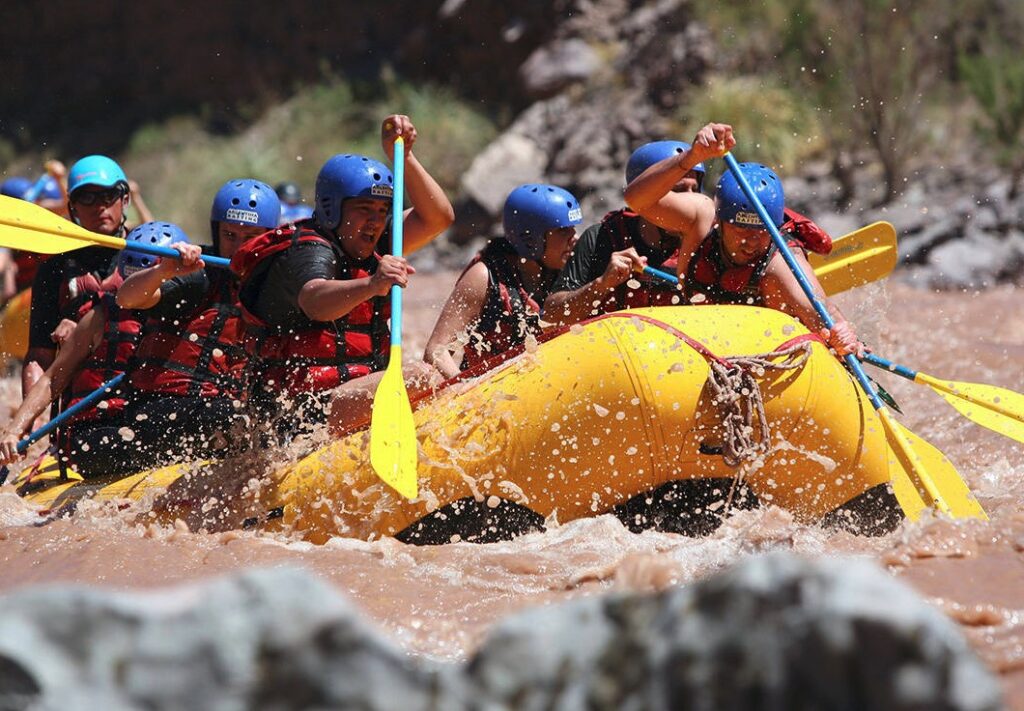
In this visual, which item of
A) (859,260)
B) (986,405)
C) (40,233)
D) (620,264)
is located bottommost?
(986,405)

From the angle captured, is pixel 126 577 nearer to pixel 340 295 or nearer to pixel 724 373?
pixel 340 295

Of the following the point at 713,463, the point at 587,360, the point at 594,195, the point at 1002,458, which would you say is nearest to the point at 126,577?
the point at 587,360

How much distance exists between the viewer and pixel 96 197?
5633mm

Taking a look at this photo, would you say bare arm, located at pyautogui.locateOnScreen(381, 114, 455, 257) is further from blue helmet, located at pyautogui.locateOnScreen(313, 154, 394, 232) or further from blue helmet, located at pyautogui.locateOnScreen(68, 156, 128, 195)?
blue helmet, located at pyautogui.locateOnScreen(68, 156, 128, 195)

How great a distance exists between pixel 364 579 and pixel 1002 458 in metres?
3.19

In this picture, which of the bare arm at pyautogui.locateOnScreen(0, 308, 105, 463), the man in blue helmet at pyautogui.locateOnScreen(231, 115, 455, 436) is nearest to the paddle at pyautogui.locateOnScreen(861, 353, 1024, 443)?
the man in blue helmet at pyautogui.locateOnScreen(231, 115, 455, 436)

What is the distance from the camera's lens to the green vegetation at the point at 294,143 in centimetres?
1605

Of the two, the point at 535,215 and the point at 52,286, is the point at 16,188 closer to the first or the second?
the point at 52,286

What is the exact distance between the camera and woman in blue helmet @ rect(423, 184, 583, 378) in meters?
4.93

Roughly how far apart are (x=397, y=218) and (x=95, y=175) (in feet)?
6.01

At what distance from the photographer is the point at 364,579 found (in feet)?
12.4

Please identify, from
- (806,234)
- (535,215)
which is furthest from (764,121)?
(535,215)

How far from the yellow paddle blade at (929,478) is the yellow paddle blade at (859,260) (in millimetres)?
1409

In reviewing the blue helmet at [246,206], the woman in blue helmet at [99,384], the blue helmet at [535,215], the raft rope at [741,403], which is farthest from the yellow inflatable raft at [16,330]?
the raft rope at [741,403]
